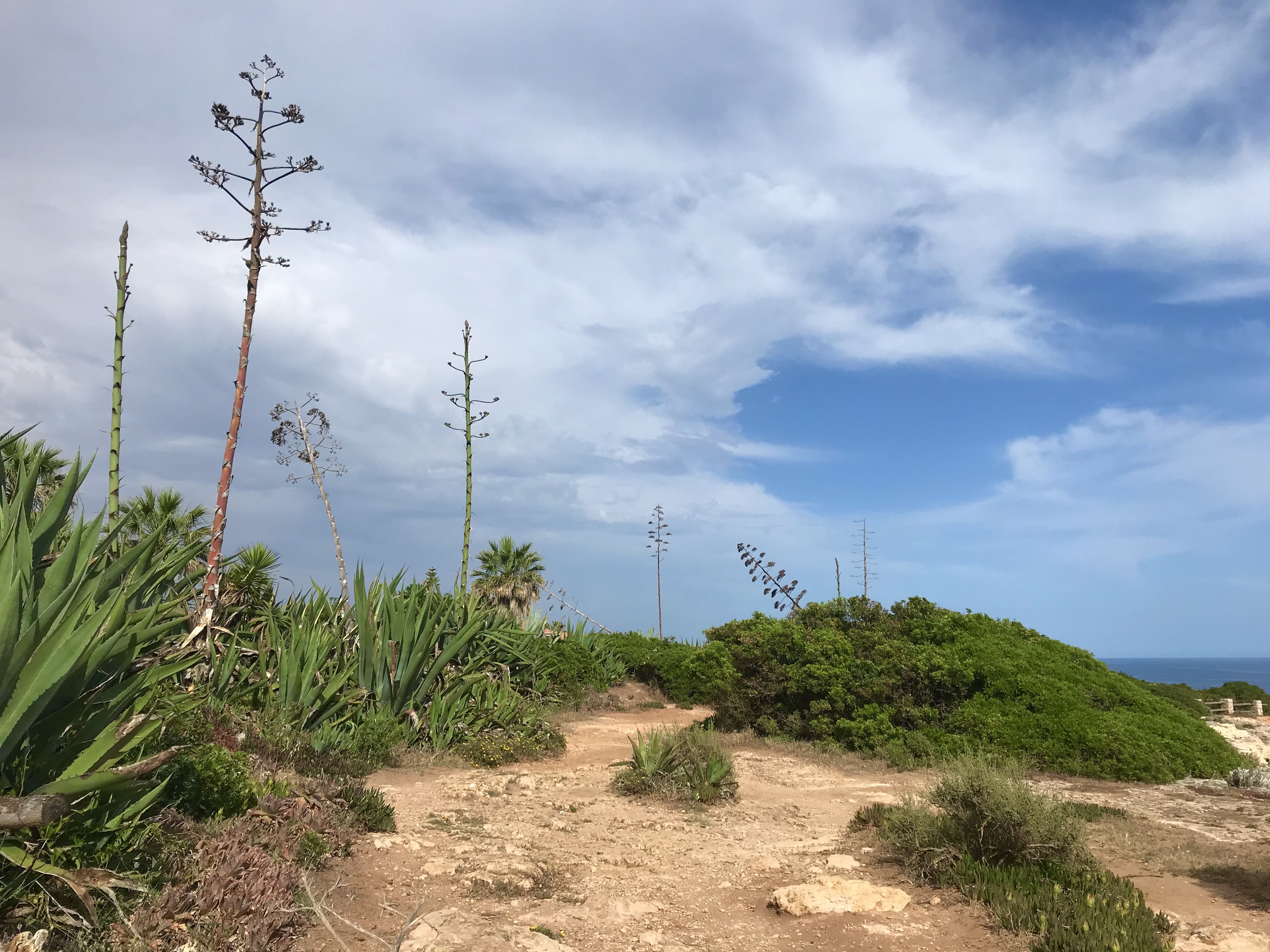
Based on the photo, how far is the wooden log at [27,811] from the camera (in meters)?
2.77

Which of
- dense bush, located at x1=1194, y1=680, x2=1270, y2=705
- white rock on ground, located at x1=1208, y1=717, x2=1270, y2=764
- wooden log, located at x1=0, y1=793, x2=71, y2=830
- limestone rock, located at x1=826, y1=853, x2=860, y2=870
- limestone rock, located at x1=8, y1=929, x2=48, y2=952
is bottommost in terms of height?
dense bush, located at x1=1194, y1=680, x2=1270, y2=705

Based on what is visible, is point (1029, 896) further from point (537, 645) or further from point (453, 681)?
point (537, 645)

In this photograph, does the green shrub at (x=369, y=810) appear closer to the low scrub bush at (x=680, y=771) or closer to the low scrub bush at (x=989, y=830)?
the low scrub bush at (x=680, y=771)

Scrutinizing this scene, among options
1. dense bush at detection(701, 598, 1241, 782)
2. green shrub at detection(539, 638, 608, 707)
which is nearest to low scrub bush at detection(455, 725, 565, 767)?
dense bush at detection(701, 598, 1241, 782)

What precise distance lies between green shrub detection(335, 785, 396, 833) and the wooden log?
420 cm

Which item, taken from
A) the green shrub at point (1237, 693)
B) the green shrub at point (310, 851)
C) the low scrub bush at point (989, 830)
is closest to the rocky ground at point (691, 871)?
the green shrub at point (310, 851)

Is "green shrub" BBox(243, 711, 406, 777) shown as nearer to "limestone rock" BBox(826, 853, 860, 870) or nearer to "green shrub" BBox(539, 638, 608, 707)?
"limestone rock" BBox(826, 853, 860, 870)

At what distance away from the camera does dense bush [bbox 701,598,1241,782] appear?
10617 millimetres

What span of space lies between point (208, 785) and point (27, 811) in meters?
2.86

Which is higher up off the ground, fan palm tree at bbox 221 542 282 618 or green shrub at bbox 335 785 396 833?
fan palm tree at bbox 221 542 282 618

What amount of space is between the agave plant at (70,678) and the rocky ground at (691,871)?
1.45 metres

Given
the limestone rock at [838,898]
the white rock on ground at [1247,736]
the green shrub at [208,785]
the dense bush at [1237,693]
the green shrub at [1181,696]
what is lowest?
the dense bush at [1237,693]

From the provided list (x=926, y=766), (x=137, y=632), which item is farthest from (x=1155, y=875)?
(x=137, y=632)

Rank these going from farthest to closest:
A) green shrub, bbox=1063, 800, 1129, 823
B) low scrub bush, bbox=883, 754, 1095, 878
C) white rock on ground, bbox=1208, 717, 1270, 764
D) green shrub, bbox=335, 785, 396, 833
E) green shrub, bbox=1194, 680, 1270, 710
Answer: green shrub, bbox=1194, 680, 1270, 710, white rock on ground, bbox=1208, 717, 1270, 764, green shrub, bbox=1063, 800, 1129, 823, green shrub, bbox=335, 785, 396, 833, low scrub bush, bbox=883, 754, 1095, 878
